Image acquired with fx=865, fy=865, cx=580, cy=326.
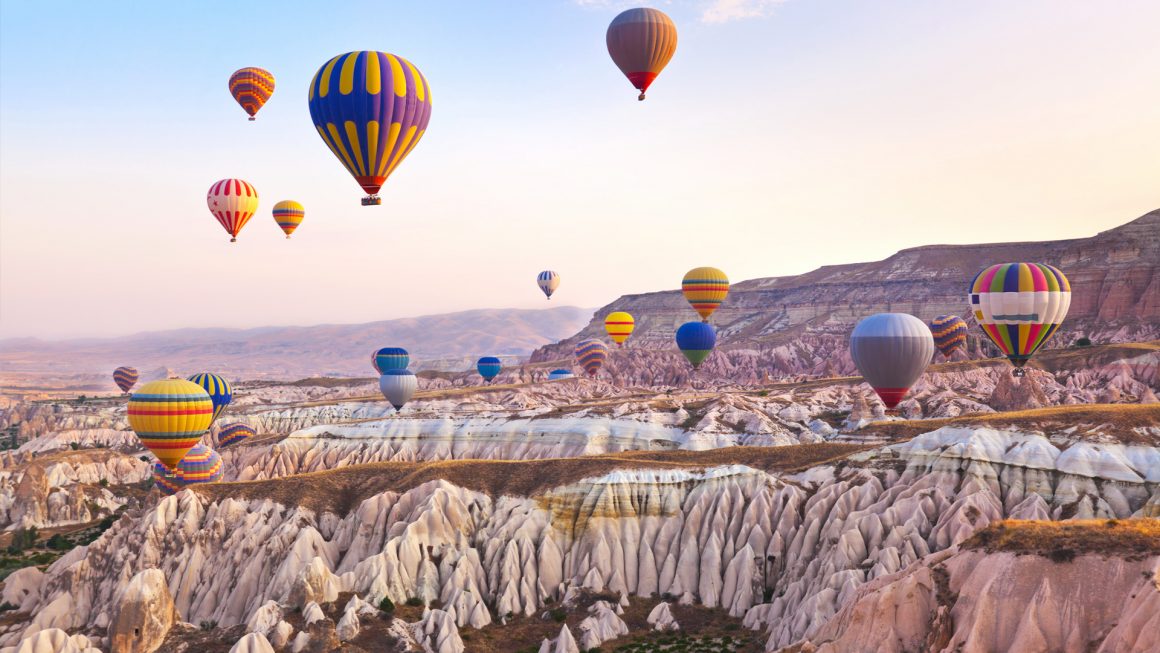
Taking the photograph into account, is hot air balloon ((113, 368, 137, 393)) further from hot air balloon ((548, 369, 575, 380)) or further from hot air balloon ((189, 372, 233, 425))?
hot air balloon ((189, 372, 233, 425))

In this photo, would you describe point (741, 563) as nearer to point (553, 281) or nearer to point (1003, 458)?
point (1003, 458)

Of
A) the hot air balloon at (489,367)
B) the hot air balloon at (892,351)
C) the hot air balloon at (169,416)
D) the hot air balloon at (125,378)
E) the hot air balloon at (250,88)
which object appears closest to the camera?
the hot air balloon at (892,351)

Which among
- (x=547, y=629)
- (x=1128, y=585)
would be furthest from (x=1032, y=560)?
(x=547, y=629)

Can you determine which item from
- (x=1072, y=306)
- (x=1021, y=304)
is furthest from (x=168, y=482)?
(x=1072, y=306)

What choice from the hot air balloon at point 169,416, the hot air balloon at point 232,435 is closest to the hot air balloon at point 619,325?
the hot air balloon at point 232,435

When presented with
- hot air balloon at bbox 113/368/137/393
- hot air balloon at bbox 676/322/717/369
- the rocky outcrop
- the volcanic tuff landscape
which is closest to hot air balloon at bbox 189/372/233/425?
the volcanic tuff landscape

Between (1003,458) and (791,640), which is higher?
(1003,458)

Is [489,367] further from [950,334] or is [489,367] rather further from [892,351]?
[892,351]

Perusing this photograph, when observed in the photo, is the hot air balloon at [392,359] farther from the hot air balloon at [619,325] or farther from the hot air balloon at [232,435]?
the hot air balloon at [232,435]
